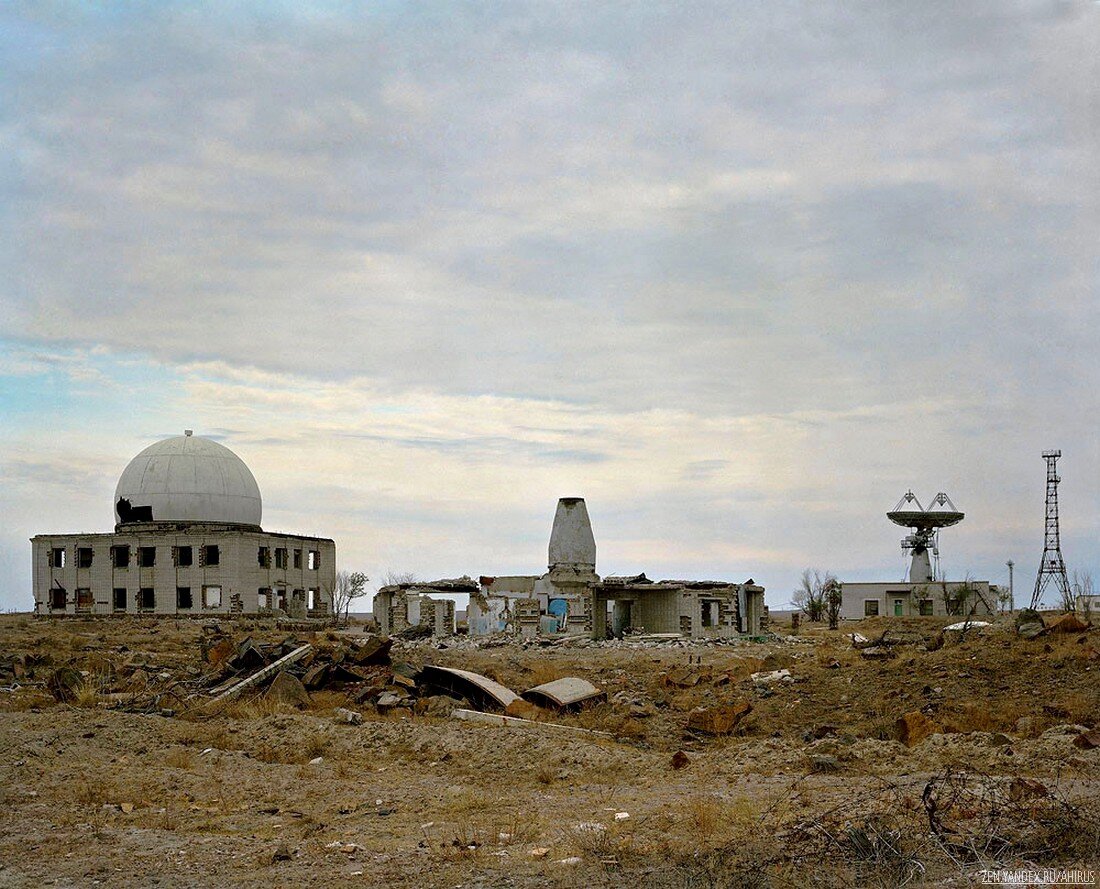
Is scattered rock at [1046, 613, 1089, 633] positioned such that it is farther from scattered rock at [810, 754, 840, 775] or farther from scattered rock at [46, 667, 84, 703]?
scattered rock at [46, 667, 84, 703]

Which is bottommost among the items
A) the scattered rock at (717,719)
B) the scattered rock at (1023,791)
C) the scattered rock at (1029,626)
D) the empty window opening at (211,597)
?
the scattered rock at (717,719)

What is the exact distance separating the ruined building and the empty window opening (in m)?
Result: 15.2

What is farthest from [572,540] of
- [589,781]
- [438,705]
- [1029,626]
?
[589,781]

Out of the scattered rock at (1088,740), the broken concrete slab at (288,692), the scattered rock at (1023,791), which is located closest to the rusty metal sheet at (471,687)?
the broken concrete slab at (288,692)

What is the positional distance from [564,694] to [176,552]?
35289mm

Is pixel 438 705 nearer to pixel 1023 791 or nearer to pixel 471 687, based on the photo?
pixel 471 687

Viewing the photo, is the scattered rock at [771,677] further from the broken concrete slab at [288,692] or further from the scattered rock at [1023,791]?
the scattered rock at [1023,791]

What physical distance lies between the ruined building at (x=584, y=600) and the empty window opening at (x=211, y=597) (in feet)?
49.8

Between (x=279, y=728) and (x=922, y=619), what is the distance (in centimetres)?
3477

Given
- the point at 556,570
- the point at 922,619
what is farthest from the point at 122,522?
the point at 922,619

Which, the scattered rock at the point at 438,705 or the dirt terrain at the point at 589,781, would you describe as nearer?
the dirt terrain at the point at 589,781

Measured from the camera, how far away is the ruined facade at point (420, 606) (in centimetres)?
3738

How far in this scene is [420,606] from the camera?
3784 cm

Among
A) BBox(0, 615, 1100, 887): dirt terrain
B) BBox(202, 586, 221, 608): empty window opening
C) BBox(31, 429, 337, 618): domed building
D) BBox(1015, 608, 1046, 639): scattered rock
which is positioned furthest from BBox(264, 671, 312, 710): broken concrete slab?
BBox(202, 586, 221, 608): empty window opening
